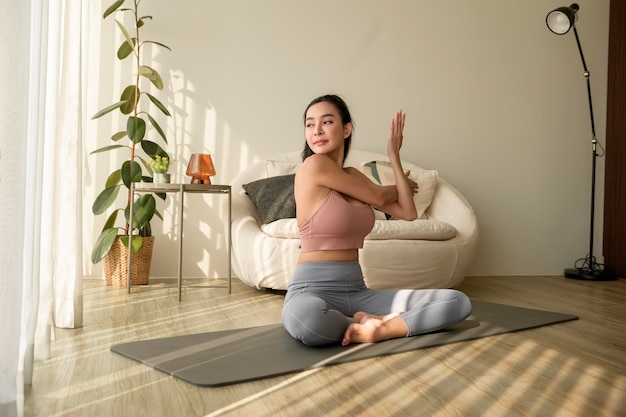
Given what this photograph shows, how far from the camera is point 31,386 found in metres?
1.71

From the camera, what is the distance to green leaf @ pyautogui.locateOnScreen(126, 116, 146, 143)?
12.6 feet

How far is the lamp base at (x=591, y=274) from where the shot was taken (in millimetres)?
4590

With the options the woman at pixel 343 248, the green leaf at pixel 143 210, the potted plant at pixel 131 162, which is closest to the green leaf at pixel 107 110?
the potted plant at pixel 131 162

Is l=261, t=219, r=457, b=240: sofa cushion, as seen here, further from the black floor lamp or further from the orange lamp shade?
the black floor lamp

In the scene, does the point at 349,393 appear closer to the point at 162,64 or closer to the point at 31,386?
the point at 31,386

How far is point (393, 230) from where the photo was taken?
3.48 metres

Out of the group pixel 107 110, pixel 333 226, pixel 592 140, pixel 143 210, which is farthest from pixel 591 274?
pixel 107 110

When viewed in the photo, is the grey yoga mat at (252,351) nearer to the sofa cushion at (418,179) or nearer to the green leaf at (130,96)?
the sofa cushion at (418,179)

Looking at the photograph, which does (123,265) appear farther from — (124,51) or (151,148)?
(124,51)

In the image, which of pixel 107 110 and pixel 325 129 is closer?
pixel 325 129

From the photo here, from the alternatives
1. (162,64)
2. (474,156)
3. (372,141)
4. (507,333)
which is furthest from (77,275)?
(474,156)

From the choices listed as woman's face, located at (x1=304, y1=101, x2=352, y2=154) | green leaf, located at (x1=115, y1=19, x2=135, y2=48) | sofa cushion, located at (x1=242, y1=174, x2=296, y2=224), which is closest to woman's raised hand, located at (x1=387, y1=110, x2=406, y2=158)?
woman's face, located at (x1=304, y1=101, x2=352, y2=154)

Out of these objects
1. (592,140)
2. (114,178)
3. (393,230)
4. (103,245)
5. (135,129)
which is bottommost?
(103,245)

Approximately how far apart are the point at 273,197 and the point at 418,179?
3.32 feet
